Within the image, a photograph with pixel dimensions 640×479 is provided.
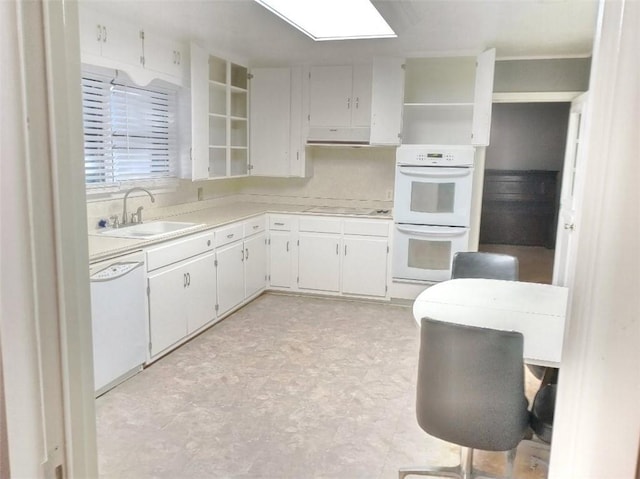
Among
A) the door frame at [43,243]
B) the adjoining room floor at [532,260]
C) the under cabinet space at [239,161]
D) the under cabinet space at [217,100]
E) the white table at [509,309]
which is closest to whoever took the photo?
the door frame at [43,243]

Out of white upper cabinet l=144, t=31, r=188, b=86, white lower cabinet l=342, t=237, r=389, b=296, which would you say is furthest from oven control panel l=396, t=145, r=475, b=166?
white upper cabinet l=144, t=31, r=188, b=86

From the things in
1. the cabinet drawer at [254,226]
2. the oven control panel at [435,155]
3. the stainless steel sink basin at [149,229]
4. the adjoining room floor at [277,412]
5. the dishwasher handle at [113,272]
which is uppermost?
the oven control panel at [435,155]

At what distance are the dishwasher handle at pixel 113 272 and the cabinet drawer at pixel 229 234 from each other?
3.55ft

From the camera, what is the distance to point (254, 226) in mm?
4883

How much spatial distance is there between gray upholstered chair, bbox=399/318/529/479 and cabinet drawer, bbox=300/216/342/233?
10.2 feet

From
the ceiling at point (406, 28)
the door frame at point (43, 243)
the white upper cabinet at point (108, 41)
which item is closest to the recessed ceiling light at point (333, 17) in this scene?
the ceiling at point (406, 28)

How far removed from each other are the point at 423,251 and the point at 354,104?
1618 mm

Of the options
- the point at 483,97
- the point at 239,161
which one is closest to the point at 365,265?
the point at 239,161

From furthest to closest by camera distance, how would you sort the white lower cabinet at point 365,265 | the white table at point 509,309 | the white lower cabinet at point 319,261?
the white lower cabinet at point 319,261
the white lower cabinet at point 365,265
the white table at point 509,309

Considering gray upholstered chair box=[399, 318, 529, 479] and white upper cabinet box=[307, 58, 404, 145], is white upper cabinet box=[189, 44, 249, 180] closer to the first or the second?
white upper cabinet box=[307, 58, 404, 145]

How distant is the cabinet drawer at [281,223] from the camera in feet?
16.8

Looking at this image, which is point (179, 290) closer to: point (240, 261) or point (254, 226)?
point (240, 261)

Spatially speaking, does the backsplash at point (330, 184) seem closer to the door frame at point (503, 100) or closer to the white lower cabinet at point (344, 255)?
the white lower cabinet at point (344, 255)

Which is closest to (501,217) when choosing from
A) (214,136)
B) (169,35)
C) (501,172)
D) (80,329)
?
(501,172)
